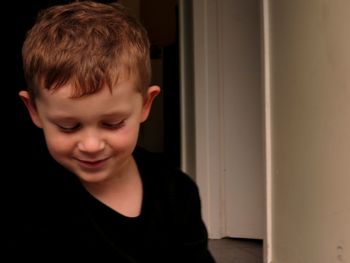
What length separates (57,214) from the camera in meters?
0.90

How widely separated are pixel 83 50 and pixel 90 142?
0.43 feet

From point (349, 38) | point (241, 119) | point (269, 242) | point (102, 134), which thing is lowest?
point (269, 242)

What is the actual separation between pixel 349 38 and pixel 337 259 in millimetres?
408

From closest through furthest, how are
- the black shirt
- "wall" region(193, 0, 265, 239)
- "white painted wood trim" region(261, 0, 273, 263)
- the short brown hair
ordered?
the short brown hair < the black shirt < "white painted wood trim" region(261, 0, 273, 263) < "wall" region(193, 0, 265, 239)

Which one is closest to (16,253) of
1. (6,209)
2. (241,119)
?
(6,209)

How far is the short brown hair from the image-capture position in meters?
0.74

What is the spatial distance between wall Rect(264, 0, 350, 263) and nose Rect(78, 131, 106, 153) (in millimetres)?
434

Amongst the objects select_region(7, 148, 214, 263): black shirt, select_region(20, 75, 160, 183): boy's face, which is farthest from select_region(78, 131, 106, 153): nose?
select_region(7, 148, 214, 263): black shirt

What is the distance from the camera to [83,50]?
0.75 m

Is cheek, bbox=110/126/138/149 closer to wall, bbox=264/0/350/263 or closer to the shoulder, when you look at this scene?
the shoulder

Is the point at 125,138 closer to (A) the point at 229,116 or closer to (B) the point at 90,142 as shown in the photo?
(B) the point at 90,142

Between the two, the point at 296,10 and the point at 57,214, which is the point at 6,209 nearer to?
the point at 57,214

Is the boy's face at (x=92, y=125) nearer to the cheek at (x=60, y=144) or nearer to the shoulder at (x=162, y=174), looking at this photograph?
the cheek at (x=60, y=144)

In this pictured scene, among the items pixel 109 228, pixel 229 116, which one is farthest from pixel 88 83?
pixel 229 116
